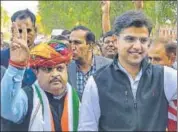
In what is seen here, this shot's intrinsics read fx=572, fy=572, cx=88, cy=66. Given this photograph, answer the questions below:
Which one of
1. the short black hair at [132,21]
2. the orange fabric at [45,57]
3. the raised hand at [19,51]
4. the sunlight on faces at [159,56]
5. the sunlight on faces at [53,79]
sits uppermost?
the short black hair at [132,21]

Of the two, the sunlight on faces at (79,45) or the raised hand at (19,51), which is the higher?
the raised hand at (19,51)

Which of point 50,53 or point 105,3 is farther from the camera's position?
point 105,3

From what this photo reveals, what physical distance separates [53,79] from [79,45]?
8.09 ft

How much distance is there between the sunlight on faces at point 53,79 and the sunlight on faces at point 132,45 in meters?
0.42

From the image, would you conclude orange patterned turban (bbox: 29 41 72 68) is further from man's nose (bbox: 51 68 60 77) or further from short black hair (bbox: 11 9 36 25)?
short black hair (bbox: 11 9 36 25)

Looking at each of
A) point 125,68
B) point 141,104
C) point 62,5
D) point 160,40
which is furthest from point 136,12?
point 62,5

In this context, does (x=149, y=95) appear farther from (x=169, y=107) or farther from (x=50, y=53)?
(x=50, y=53)

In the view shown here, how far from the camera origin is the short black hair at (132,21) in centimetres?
340

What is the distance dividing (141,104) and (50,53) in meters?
0.73

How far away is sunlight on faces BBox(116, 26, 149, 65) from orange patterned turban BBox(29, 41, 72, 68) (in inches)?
16.5

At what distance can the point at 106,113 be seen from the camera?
3271 mm

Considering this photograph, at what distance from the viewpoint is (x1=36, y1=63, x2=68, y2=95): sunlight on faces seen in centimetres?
352

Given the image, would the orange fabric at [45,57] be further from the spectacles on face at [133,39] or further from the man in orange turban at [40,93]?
the spectacles on face at [133,39]

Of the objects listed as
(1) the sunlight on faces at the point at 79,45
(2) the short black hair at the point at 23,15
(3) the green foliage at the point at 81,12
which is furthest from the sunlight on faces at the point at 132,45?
(3) the green foliage at the point at 81,12
